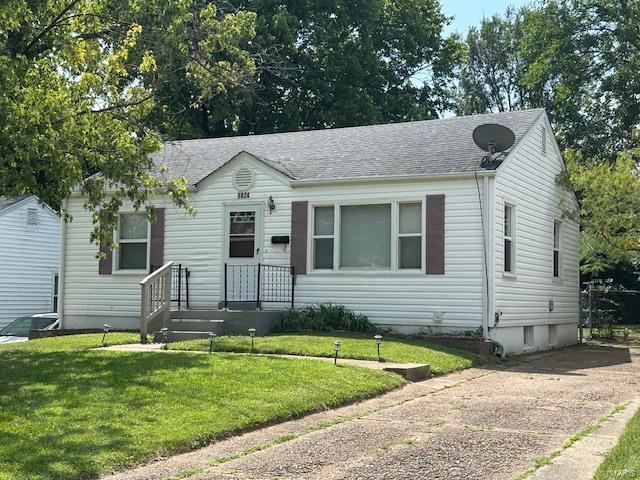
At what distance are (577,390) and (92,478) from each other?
6.78 meters

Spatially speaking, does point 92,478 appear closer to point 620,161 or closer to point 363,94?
point 620,161

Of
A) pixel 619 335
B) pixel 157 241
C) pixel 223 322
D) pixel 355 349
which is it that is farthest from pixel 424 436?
pixel 619 335

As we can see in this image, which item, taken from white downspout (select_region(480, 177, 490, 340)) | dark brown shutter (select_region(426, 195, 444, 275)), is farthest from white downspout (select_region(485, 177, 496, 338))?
dark brown shutter (select_region(426, 195, 444, 275))

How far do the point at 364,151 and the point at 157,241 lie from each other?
16.7 feet

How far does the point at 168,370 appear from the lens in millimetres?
9258

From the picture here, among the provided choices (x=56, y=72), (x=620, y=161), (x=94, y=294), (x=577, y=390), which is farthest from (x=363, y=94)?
(x=577, y=390)

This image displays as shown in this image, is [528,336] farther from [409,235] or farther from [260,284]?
[260,284]

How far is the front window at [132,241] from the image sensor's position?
683 inches

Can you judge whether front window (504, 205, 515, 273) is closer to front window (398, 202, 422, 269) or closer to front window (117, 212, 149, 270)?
front window (398, 202, 422, 269)

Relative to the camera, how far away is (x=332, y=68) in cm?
3362

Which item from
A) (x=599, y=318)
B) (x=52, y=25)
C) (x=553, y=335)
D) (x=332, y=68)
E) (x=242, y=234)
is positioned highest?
(x=332, y=68)

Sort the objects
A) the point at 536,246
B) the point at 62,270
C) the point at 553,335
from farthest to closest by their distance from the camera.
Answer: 1. the point at 553,335
2. the point at 62,270
3. the point at 536,246

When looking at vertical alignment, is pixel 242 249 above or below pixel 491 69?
below

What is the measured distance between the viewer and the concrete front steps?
1433 centimetres
